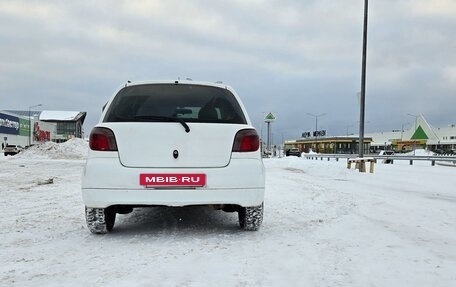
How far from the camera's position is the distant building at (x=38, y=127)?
8548cm

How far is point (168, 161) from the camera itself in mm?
4191

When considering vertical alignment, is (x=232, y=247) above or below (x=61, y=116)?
below

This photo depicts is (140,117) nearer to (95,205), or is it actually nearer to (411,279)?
(95,205)

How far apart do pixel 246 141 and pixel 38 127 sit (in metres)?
109

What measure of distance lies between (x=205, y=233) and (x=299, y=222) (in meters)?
1.35

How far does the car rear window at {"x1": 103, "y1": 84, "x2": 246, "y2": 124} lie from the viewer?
14.5 ft

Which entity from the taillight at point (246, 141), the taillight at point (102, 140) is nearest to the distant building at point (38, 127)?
the taillight at point (102, 140)

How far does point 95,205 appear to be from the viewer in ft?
13.8

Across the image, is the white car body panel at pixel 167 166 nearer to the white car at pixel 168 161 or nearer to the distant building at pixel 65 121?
the white car at pixel 168 161

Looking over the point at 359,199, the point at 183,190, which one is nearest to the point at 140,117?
the point at 183,190

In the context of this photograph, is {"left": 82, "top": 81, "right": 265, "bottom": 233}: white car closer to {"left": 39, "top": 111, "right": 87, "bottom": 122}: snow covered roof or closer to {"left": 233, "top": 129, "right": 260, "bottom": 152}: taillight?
{"left": 233, "top": 129, "right": 260, "bottom": 152}: taillight

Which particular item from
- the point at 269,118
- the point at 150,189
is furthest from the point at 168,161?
the point at 269,118

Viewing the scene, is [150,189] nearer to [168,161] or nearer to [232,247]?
[168,161]

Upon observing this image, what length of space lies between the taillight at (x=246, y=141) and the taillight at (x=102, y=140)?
1203 mm
